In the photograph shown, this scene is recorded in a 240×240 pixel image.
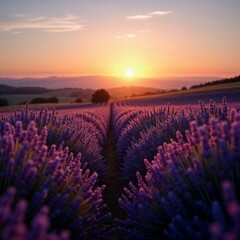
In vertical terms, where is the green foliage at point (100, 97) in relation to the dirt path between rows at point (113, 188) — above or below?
above

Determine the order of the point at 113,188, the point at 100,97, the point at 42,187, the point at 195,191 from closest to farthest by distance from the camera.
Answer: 1. the point at 42,187
2. the point at 195,191
3. the point at 113,188
4. the point at 100,97

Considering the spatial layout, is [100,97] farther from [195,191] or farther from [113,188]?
[195,191]

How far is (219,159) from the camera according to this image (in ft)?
10.6

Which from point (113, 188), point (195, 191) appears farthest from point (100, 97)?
point (195, 191)

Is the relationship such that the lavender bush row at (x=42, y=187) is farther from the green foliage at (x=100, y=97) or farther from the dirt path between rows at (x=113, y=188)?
the green foliage at (x=100, y=97)

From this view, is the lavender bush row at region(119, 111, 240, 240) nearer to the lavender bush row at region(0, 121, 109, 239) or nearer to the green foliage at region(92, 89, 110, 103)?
the lavender bush row at region(0, 121, 109, 239)

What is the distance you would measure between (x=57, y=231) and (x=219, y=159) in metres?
1.34

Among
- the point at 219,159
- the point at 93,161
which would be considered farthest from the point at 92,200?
the point at 93,161

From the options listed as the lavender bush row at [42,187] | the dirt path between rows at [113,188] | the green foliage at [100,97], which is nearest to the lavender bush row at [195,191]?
the lavender bush row at [42,187]

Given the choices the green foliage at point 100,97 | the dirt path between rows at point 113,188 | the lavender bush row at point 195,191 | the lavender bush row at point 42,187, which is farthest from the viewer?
the green foliage at point 100,97

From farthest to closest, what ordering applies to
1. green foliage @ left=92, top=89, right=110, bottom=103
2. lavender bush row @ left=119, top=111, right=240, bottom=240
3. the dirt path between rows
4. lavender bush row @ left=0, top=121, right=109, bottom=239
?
green foliage @ left=92, top=89, right=110, bottom=103, the dirt path between rows, lavender bush row @ left=0, top=121, right=109, bottom=239, lavender bush row @ left=119, top=111, right=240, bottom=240

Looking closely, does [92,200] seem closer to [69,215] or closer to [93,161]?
[69,215]

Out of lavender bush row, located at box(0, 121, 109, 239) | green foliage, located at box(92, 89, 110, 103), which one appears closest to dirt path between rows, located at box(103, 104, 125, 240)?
lavender bush row, located at box(0, 121, 109, 239)

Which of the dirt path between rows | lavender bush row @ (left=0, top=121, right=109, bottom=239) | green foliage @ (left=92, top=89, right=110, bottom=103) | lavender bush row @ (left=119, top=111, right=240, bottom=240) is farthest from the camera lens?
green foliage @ (left=92, top=89, right=110, bottom=103)
